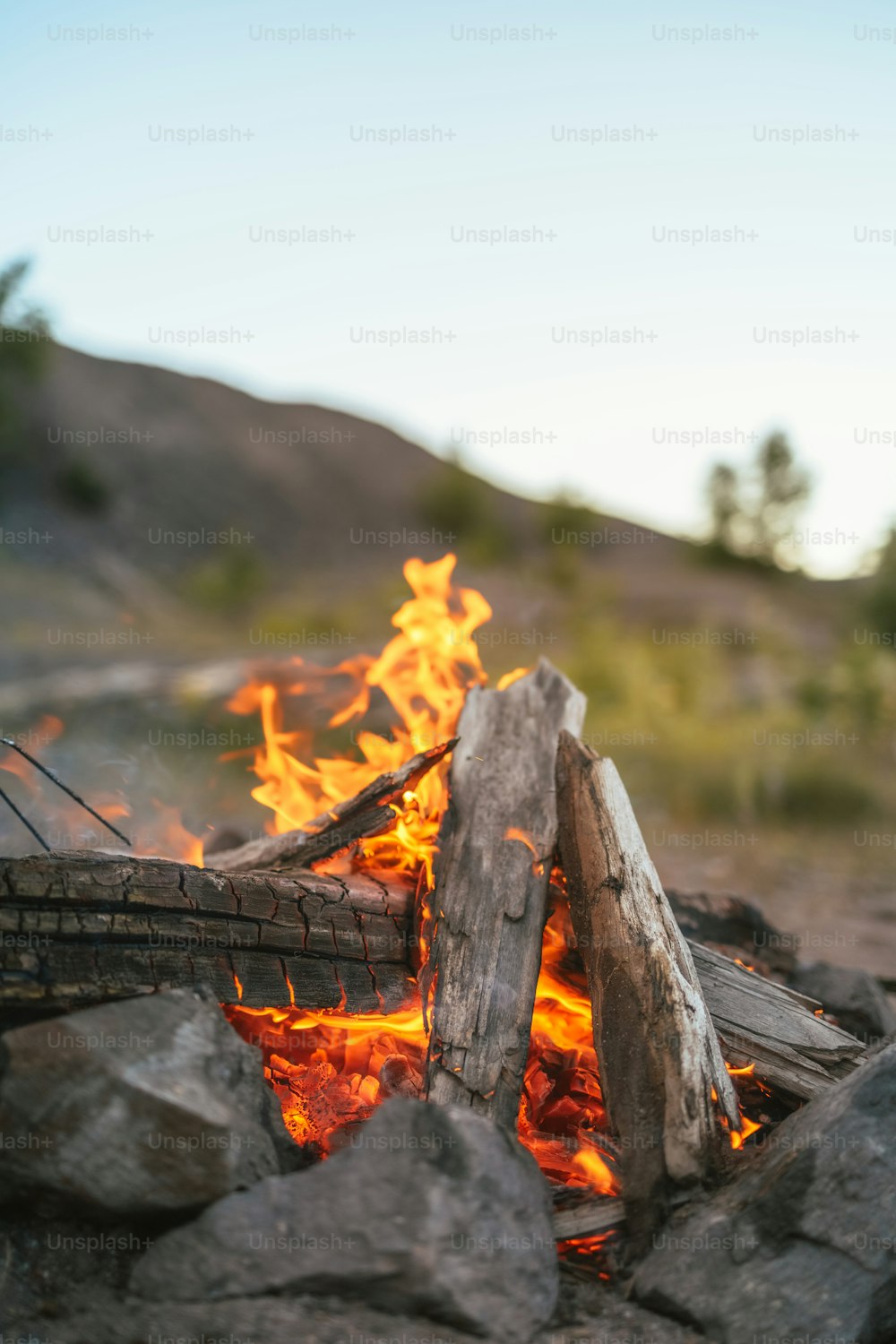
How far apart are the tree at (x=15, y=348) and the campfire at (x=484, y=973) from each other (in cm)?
1650

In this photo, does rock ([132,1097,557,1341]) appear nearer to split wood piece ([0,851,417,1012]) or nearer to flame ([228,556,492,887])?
split wood piece ([0,851,417,1012])

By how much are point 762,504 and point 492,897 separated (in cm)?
3211

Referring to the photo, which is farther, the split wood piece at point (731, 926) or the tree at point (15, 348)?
the tree at point (15, 348)

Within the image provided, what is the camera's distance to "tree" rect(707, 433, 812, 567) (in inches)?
1227

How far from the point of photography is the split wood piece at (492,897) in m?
2.50

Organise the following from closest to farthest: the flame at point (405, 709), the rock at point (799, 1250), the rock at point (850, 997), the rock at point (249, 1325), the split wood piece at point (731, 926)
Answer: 1. the rock at point (249, 1325)
2. the rock at point (799, 1250)
3. the rock at point (850, 997)
4. the flame at point (405, 709)
5. the split wood piece at point (731, 926)

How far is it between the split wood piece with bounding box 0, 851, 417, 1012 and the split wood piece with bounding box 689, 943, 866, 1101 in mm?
968

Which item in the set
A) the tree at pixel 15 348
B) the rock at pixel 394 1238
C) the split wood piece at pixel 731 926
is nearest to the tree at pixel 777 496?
the tree at pixel 15 348

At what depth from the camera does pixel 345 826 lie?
3115mm

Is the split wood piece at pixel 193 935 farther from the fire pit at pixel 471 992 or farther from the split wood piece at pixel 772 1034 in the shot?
the split wood piece at pixel 772 1034

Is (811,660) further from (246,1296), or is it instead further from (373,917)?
(246,1296)

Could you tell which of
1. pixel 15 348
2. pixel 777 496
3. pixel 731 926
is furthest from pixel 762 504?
pixel 731 926

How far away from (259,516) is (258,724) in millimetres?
24748

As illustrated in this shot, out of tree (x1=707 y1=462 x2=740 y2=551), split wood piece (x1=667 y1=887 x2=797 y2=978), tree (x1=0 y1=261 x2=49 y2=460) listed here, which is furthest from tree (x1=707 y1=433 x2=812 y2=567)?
split wood piece (x1=667 y1=887 x2=797 y2=978)
